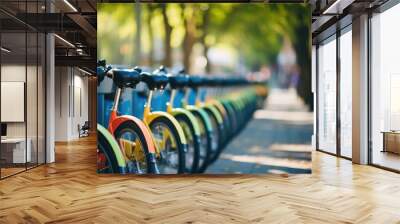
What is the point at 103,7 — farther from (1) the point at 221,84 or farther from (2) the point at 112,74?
(1) the point at 221,84

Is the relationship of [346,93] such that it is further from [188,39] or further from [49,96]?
[49,96]

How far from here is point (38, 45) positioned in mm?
7617

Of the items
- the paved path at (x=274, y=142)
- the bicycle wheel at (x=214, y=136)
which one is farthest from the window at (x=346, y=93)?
the bicycle wheel at (x=214, y=136)

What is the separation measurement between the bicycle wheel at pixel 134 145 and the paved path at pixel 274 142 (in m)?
1.00

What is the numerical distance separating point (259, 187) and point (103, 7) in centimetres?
357

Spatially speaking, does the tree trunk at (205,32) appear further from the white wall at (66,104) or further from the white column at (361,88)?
the white wall at (66,104)

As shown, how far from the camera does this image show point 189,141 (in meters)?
6.34

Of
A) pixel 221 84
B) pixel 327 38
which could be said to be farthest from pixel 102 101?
pixel 327 38

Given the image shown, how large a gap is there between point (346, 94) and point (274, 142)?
12.3 ft

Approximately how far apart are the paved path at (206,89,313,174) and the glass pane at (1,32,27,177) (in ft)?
10.8

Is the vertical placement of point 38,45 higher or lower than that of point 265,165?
higher

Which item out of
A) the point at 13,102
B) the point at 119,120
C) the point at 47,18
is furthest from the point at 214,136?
the point at 47,18

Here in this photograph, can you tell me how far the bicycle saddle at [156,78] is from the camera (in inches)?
246

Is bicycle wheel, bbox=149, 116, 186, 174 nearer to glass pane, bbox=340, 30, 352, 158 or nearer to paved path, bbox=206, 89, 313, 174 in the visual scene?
paved path, bbox=206, 89, 313, 174
